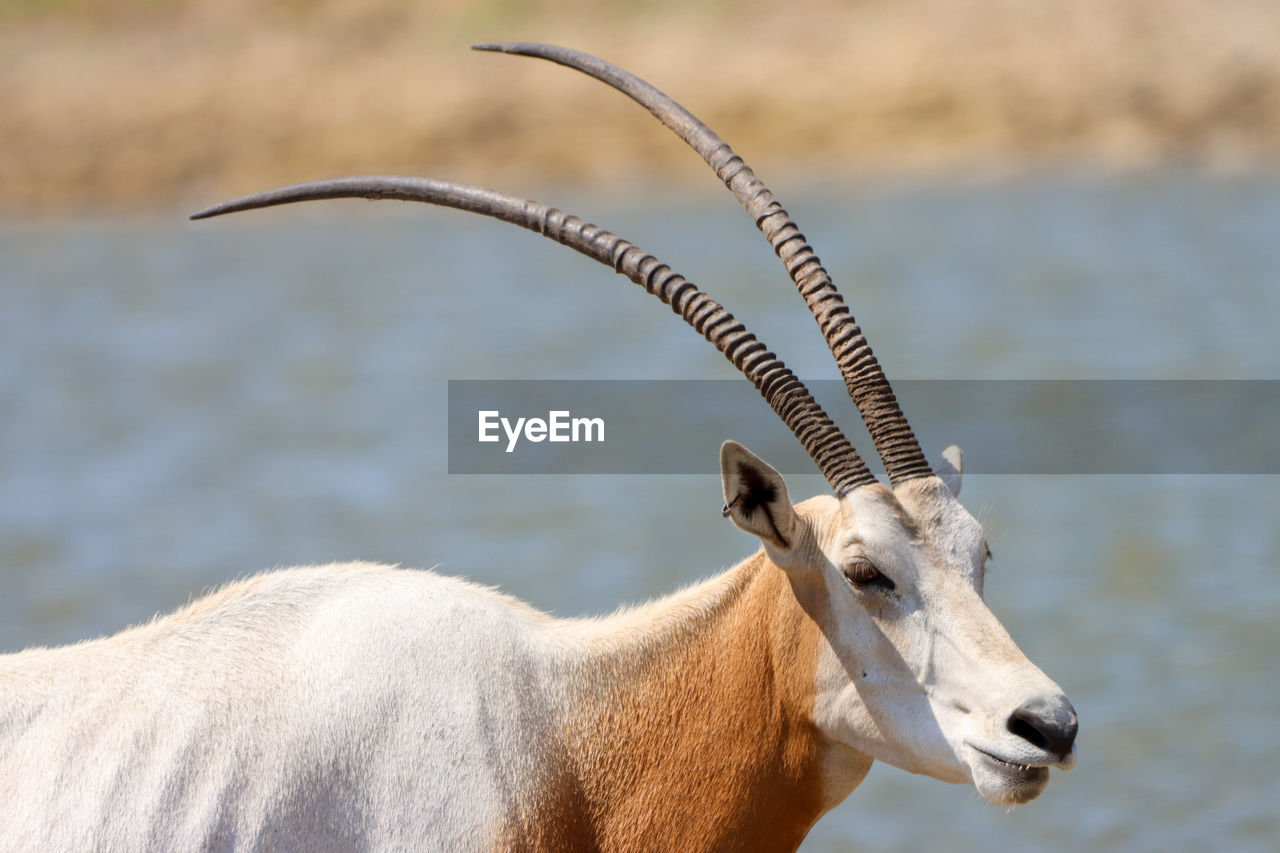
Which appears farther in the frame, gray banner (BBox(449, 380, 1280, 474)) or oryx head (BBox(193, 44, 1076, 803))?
gray banner (BBox(449, 380, 1280, 474))

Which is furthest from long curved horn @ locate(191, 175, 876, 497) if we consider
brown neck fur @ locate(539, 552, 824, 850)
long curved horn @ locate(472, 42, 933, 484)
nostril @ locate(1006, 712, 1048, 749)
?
nostril @ locate(1006, 712, 1048, 749)

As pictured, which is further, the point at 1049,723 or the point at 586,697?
the point at 586,697

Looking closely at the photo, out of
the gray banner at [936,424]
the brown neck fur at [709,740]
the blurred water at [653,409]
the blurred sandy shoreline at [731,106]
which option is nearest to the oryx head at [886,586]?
the brown neck fur at [709,740]

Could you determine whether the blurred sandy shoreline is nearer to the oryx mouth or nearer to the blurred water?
the blurred water

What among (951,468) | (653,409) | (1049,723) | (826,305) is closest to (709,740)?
(1049,723)

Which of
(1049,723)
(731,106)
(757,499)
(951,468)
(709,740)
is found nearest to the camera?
(1049,723)

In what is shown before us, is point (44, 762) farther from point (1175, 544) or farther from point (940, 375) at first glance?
point (940, 375)

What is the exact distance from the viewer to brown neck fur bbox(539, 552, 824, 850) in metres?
5.43

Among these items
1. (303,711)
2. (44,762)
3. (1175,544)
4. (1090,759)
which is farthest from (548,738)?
(1175,544)

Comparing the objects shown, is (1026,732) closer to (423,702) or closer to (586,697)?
(586,697)

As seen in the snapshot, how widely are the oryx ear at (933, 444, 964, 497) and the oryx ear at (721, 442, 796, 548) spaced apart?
74 centimetres

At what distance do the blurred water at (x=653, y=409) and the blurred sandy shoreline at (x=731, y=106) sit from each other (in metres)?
1.39

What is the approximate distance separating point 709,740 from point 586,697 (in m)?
0.44

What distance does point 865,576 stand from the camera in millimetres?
5203
